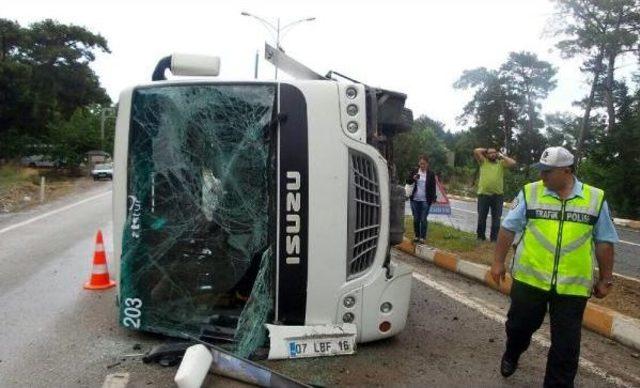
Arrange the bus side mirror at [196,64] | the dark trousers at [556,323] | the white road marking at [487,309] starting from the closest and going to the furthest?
the dark trousers at [556,323]
the white road marking at [487,309]
the bus side mirror at [196,64]

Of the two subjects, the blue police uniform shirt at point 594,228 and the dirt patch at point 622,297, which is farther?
the dirt patch at point 622,297

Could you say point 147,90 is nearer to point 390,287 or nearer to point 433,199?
point 390,287

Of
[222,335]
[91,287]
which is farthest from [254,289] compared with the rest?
[91,287]

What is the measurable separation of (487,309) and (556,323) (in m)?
2.30

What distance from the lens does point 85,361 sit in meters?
4.28

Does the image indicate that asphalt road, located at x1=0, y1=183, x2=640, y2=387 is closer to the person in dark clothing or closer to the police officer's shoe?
the police officer's shoe

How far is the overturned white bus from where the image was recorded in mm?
4238

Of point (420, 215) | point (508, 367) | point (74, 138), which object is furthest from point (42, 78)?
point (508, 367)

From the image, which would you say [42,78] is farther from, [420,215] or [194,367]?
[194,367]

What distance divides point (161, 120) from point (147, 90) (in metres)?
0.25

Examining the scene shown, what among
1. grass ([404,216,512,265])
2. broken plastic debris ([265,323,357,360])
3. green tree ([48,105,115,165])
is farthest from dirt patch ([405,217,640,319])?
green tree ([48,105,115,165])

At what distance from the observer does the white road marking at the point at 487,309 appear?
13.8ft

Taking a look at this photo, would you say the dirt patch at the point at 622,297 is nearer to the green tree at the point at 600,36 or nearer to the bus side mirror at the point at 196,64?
the bus side mirror at the point at 196,64

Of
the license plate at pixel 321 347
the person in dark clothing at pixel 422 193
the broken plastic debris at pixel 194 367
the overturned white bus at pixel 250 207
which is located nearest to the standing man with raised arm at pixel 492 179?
the person in dark clothing at pixel 422 193
